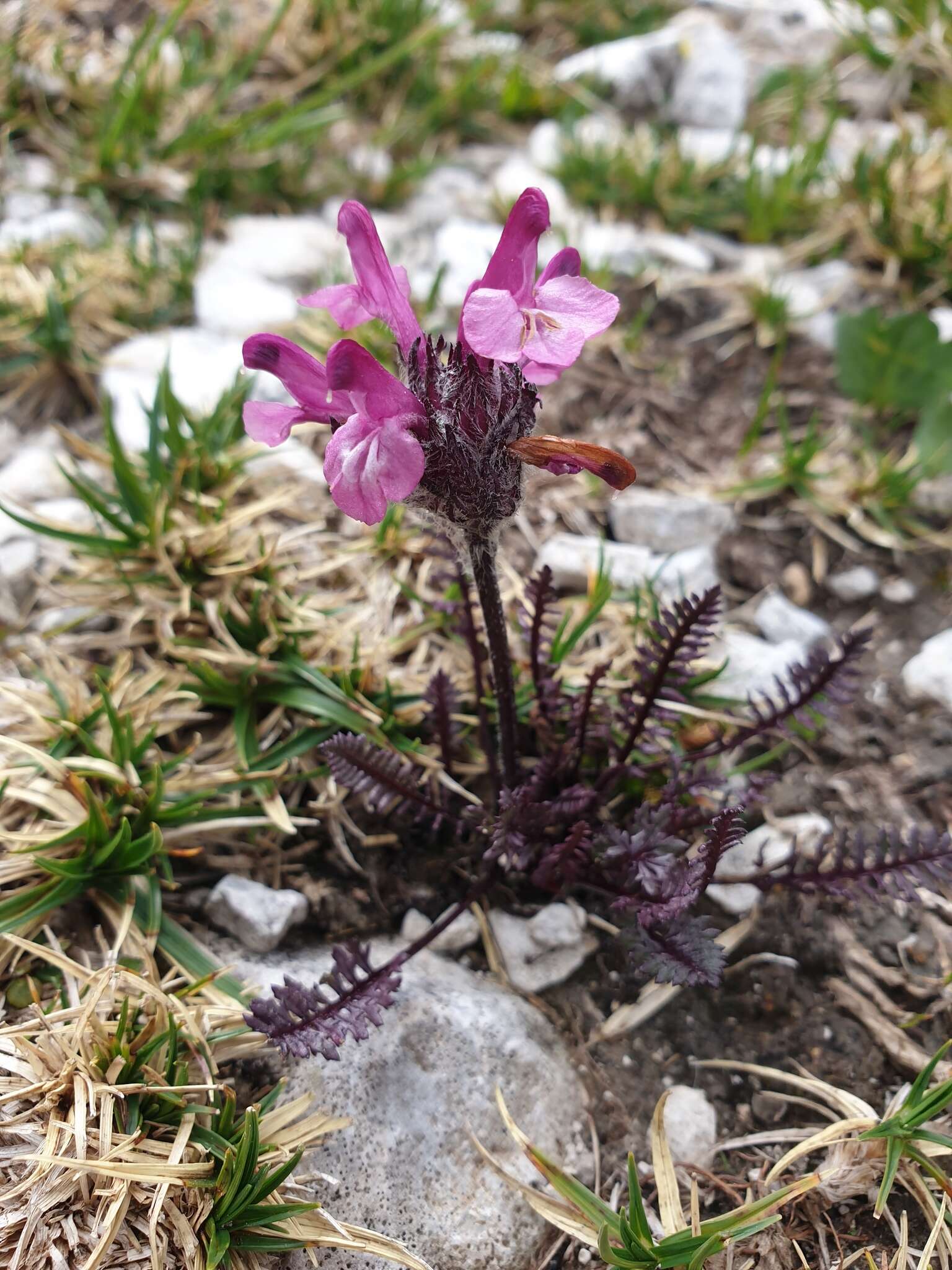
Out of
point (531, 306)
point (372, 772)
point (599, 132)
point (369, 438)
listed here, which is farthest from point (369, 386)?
point (599, 132)

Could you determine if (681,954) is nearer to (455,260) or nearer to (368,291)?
(368,291)

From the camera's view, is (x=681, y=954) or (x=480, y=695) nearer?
(x=681, y=954)

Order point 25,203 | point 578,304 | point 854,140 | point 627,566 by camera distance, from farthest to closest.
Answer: point 854,140 < point 25,203 < point 627,566 < point 578,304

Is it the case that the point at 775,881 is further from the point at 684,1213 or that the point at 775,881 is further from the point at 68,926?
the point at 68,926

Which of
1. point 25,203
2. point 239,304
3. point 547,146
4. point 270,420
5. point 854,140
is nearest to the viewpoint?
point 270,420

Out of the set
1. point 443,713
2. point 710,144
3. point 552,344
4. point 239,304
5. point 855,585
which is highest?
point 552,344

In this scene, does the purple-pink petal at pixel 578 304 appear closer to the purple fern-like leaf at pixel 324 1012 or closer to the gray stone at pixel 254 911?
the purple fern-like leaf at pixel 324 1012

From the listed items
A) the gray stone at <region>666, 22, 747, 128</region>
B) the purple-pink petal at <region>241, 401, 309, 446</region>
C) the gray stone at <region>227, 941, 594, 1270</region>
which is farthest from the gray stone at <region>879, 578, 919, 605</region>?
the gray stone at <region>666, 22, 747, 128</region>
